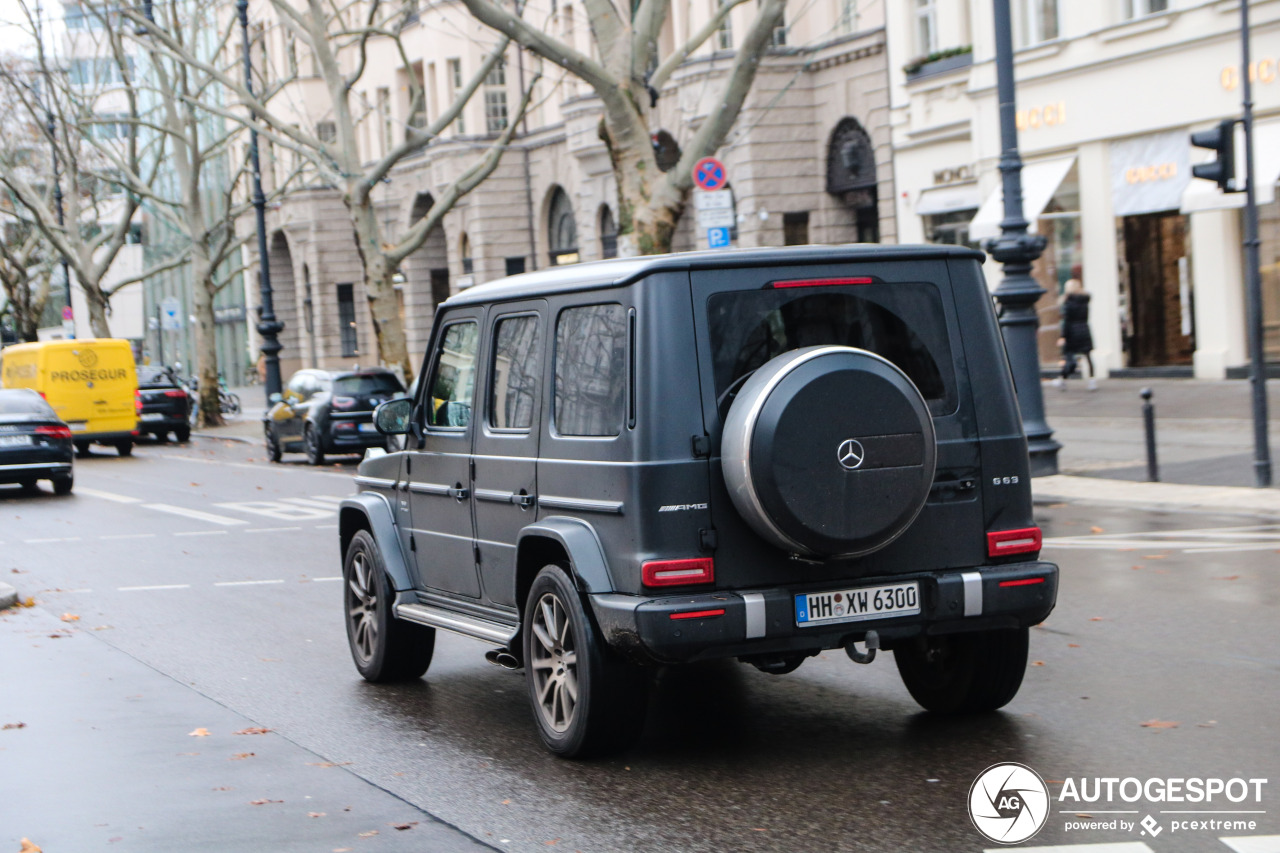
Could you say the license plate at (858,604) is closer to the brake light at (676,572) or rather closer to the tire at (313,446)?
the brake light at (676,572)

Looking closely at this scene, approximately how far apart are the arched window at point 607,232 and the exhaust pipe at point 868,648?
36.0 m

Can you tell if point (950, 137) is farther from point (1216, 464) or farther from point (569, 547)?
point (569, 547)

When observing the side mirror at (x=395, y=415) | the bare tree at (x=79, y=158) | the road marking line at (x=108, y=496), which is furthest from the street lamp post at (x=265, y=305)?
the side mirror at (x=395, y=415)

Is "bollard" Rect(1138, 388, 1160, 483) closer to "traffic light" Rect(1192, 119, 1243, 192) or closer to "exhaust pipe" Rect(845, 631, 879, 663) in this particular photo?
"traffic light" Rect(1192, 119, 1243, 192)

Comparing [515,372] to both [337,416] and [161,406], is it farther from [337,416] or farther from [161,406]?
[161,406]

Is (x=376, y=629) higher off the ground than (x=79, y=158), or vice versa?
(x=79, y=158)

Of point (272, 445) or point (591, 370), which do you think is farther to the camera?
point (272, 445)

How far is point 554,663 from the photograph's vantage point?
6441 mm

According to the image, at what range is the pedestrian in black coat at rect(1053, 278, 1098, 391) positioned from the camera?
2611 centimetres

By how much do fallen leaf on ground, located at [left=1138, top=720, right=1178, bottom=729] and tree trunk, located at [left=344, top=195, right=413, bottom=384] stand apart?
2509 centimetres

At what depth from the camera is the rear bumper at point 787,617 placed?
5.85 meters

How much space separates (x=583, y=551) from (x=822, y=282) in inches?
52.3

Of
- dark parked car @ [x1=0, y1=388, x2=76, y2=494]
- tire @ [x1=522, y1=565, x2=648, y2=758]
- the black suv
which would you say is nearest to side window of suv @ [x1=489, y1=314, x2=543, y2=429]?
the black suv

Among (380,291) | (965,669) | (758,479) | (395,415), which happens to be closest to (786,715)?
(965,669)
